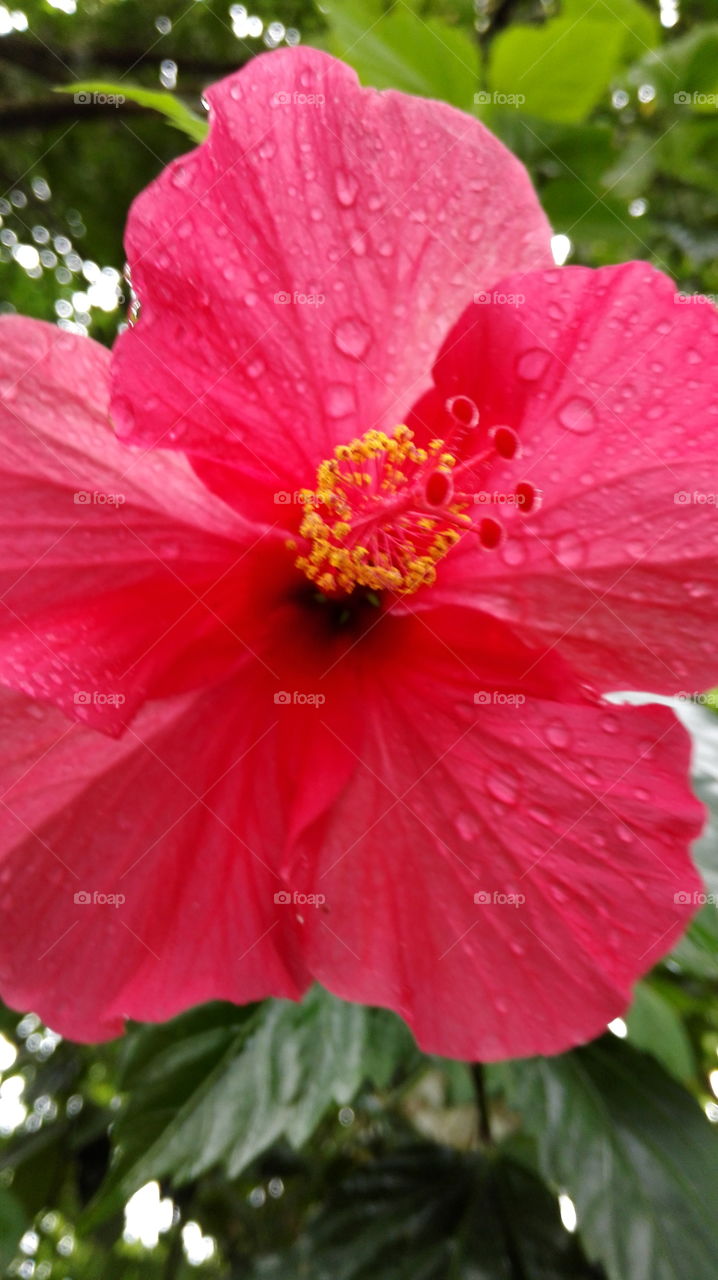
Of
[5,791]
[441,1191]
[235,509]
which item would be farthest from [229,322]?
[441,1191]

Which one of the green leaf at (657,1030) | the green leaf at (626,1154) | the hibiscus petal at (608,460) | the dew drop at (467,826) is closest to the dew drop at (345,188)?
the hibiscus petal at (608,460)

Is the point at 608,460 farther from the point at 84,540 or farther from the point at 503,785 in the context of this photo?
the point at 84,540

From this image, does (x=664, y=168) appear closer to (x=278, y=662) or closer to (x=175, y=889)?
(x=278, y=662)

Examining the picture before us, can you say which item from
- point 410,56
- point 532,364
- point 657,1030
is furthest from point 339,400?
point 657,1030

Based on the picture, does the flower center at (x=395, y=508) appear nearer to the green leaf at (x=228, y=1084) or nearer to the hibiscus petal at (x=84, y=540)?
the hibiscus petal at (x=84, y=540)

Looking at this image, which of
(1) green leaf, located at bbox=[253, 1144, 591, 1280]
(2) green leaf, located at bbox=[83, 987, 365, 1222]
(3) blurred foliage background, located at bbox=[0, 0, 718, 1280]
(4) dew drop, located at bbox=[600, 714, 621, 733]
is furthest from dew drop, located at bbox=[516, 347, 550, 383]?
(1) green leaf, located at bbox=[253, 1144, 591, 1280]
